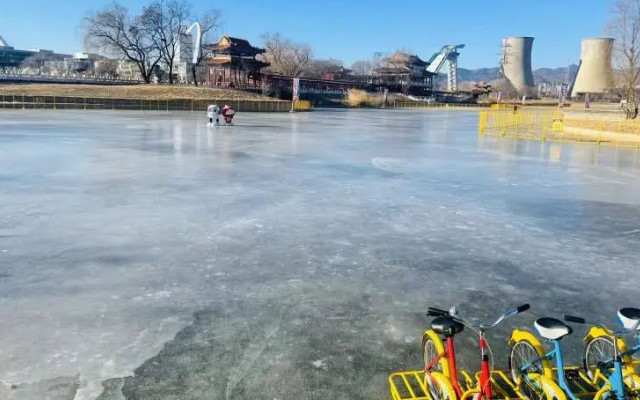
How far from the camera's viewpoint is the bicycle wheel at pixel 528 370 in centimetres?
351

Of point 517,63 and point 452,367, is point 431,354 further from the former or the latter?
point 517,63

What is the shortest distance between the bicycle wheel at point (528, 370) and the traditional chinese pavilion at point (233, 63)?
71.5 meters

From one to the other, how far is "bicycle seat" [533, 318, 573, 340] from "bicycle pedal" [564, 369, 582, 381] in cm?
90

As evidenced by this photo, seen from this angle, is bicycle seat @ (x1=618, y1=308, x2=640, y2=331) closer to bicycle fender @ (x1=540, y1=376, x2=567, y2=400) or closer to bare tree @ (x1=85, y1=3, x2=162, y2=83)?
bicycle fender @ (x1=540, y1=376, x2=567, y2=400)

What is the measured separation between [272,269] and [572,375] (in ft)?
11.7

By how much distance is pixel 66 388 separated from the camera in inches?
149

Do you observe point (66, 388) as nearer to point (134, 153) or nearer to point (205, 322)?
point (205, 322)

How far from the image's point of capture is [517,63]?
478 ft

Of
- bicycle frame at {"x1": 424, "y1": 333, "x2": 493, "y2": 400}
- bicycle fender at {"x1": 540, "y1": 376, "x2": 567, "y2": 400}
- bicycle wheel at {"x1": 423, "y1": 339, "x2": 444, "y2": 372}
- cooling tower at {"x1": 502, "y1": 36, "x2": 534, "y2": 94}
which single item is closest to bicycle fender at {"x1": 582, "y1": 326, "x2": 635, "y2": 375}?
bicycle fender at {"x1": 540, "y1": 376, "x2": 567, "y2": 400}

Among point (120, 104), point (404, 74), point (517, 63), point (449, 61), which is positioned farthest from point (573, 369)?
point (449, 61)

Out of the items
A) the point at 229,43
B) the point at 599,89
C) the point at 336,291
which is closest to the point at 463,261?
the point at 336,291

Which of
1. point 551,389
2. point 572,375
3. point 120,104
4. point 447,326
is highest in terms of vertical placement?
point 120,104

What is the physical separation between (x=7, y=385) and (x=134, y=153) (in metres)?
14.1

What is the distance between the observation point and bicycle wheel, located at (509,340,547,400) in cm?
351
